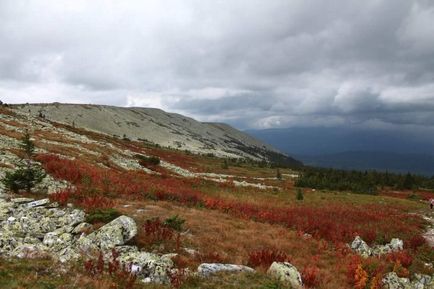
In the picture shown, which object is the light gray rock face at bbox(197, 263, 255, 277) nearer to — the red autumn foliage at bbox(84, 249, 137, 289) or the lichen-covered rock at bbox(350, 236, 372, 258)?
the red autumn foliage at bbox(84, 249, 137, 289)

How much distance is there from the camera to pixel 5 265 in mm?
12438

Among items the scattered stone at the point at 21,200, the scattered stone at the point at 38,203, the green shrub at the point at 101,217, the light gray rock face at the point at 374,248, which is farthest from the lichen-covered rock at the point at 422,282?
the scattered stone at the point at 21,200

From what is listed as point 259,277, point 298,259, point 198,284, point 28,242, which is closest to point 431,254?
point 298,259

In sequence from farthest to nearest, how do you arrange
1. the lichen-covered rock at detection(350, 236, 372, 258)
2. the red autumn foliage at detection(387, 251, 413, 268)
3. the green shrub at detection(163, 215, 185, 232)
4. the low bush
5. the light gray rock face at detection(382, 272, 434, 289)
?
the low bush < the lichen-covered rock at detection(350, 236, 372, 258) < the red autumn foliage at detection(387, 251, 413, 268) < the green shrub at detection(163, 215, 185, 232) < the light gray rock face at detection(382, 272, 434, 289)

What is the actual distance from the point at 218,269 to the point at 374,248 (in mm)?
15633

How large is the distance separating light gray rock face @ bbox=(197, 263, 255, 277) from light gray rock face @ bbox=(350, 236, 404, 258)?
36.9ft

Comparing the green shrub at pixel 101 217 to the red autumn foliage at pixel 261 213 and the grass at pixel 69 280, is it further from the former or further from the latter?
the red autumn foliage at pixel 261 213

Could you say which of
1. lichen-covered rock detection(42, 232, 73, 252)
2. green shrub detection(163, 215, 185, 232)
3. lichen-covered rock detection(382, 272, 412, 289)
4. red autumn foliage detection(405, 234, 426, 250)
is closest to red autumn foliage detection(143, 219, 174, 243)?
green shrub detection(163, 215, 185, 232)

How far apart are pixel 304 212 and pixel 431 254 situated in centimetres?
994

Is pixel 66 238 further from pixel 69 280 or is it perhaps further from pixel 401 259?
pixel 401 259

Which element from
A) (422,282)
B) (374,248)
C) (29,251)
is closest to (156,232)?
(29,251)

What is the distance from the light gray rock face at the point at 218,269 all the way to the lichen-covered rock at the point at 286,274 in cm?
80

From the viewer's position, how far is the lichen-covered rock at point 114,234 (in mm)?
15734

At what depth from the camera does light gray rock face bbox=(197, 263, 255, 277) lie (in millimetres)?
14020
